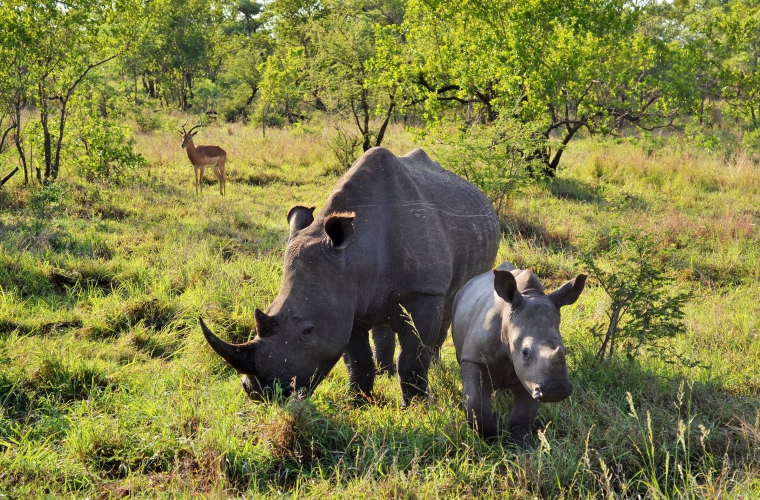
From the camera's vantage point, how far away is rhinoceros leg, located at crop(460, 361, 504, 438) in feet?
14.2

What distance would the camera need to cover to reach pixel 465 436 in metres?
4.34

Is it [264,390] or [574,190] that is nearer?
[264,390]

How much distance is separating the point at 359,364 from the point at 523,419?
4.34ft

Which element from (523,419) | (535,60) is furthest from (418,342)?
(535,60)

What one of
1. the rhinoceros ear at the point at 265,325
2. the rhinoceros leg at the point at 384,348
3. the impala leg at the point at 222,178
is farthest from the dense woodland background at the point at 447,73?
the rhinoceros ear at the point at 265,325

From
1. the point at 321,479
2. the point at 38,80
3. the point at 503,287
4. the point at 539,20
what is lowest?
the point at 321,479

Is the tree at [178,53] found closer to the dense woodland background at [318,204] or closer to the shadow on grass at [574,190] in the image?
the dense woodland background at [318,204]

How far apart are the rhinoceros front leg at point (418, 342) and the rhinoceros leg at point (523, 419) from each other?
824 mm

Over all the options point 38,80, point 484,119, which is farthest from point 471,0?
point 38,80

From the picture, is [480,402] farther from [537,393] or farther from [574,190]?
[574,190]

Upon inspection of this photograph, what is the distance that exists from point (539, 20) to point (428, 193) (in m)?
8.91

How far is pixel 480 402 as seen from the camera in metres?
4.32

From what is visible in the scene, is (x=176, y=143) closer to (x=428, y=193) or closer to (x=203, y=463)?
(x=428, y=193)

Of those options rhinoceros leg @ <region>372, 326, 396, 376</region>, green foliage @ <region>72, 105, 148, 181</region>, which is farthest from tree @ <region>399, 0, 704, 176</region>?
rhinoceros leg @ <region>372, 326, 396, 376</region>
